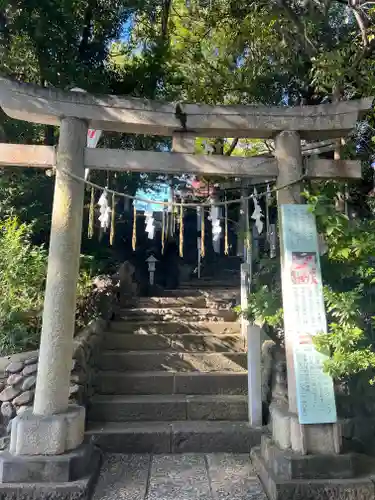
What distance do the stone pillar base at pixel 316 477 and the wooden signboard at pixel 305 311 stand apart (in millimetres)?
338

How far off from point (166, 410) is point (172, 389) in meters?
0.52

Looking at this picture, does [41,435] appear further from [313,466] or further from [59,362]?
[313,466]

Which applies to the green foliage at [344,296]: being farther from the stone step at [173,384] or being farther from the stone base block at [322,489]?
the stone step at [173,384]

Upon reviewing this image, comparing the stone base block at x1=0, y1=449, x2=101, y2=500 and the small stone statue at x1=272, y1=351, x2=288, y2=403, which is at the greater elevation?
the small stone statue at x1=272, y1=351, x2=288, y2=403

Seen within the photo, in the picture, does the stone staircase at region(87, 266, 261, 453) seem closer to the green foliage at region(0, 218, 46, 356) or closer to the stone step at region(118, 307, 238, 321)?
the stone step at region(118, 307, 238, 321)

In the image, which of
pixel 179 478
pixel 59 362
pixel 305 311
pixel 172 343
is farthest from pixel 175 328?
pixel 305 311

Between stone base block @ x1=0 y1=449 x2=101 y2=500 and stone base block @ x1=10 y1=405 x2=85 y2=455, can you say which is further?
stone base block @ x1=10 y1=405 x2=85 y2=455

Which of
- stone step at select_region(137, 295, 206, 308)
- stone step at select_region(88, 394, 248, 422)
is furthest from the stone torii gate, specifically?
stone step at select_region(137, 295, 206, 308)

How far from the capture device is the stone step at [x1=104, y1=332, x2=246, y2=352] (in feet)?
21.2

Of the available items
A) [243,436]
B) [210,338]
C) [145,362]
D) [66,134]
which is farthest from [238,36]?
[243,436]

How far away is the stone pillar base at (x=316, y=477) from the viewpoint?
3.23 metres

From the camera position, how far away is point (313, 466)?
3.35 m

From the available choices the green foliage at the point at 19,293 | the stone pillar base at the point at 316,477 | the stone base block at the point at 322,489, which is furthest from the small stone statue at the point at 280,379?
the green foliage at the point at 19,293

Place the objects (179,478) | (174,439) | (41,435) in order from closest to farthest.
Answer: (41,435)
(179,478)
(174,439)
